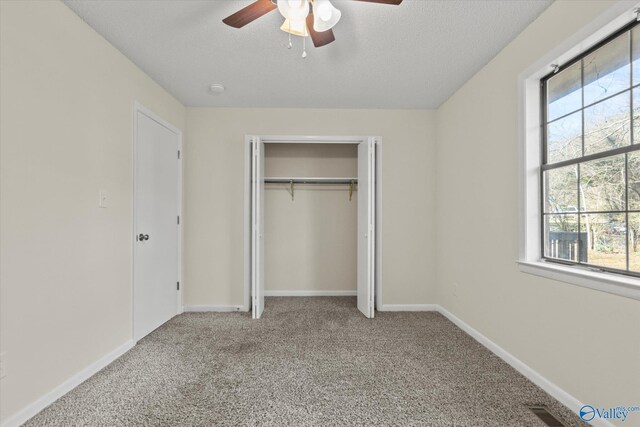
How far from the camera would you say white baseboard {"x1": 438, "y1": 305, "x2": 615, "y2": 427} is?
1.71 meters

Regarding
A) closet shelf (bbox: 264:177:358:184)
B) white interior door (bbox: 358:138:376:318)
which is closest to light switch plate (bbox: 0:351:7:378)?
white interior door (bbox: 358:138:376:318)

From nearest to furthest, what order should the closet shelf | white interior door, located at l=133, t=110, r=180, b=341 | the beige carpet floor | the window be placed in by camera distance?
the window → the beige carpet floor → white interior door, located at l=133, t=110, r=180, b=341 → the closet shelf

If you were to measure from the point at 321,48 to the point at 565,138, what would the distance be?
187 centimetres

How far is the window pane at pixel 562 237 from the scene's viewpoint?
1.90m

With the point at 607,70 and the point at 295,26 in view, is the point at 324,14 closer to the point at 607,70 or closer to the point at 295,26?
the point at 295,26

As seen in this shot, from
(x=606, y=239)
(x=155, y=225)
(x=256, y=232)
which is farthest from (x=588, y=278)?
(x=155, y=225)

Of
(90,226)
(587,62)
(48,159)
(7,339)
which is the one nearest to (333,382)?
(7,339)

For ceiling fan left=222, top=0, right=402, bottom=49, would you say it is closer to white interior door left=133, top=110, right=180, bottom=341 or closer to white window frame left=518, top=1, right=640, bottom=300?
white window frame left=518, top=1, right=640, bottom=300

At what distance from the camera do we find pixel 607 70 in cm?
168

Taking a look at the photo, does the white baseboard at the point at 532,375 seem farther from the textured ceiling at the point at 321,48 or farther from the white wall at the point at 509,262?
the textured ceiling at the point at 321,48

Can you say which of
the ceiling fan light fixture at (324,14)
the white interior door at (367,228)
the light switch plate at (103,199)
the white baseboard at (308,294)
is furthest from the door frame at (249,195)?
the ceiling fan light fixture at (324,14)

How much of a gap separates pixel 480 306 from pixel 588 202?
4.27ft

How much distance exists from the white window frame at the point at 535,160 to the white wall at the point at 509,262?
0.22ft

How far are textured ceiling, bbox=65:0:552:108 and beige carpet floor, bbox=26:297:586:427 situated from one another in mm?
2481
